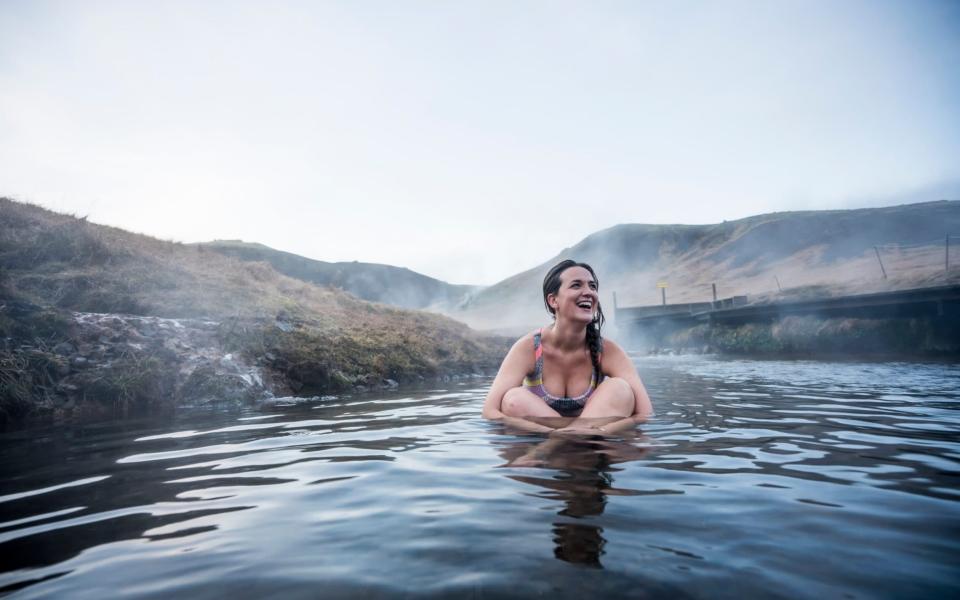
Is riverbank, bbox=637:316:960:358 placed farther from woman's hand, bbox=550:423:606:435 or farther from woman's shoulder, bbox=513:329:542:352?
woman's hand, bbox=550:423:606:435

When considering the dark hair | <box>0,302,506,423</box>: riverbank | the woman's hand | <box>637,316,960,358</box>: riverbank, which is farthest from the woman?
<box>637,316,960,358</box>: riverbank

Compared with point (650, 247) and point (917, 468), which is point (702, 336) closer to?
point (917, 468)

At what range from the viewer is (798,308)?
19672mm

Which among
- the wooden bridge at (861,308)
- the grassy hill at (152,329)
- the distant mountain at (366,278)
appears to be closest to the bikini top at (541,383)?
the grassy hill at (152,329)

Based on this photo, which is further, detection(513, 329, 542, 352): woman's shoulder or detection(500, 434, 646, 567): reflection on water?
detection(513, 329, 542, 352): woman's shoulder

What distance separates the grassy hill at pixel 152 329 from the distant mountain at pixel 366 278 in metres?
5.14

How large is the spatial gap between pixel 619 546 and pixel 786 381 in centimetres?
880

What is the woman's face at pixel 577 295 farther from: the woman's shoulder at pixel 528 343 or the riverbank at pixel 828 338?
the riverbank at pixel 828 338

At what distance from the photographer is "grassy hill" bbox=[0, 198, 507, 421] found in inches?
248

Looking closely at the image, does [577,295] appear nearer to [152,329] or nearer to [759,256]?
[152,329]

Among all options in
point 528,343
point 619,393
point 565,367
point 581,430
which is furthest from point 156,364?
point 619,393

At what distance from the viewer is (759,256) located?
219 feet

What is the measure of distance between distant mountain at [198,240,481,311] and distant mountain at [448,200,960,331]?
5.93 meters

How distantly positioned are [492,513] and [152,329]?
7.90 metres
